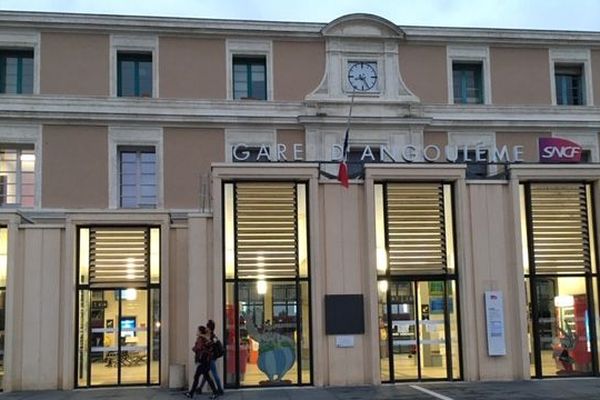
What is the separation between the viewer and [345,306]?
18891 millimetres

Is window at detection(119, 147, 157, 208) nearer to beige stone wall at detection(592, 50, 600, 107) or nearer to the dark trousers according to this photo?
the dark trousers

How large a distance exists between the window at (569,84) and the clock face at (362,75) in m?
7.58

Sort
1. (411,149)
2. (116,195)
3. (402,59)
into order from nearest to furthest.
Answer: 1. (411,149)
2. (116,195)
3. (402,59)

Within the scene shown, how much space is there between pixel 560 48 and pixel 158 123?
16.0m

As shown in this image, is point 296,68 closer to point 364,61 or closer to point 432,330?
point 364,61

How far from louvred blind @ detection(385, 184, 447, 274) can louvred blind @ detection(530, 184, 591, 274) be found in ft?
7.97

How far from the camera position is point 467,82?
3112cm

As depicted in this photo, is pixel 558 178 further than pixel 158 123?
No

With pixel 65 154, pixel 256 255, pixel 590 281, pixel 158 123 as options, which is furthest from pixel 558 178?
pixel 65 154

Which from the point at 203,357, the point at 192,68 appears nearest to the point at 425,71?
the point at 192,68

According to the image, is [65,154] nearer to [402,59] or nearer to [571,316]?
[402,59]

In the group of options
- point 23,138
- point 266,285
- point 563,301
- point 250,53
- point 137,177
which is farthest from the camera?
point 250,53

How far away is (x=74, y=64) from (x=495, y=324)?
17901 millimetres

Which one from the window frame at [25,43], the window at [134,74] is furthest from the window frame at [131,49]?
the window frame at [25,43]
